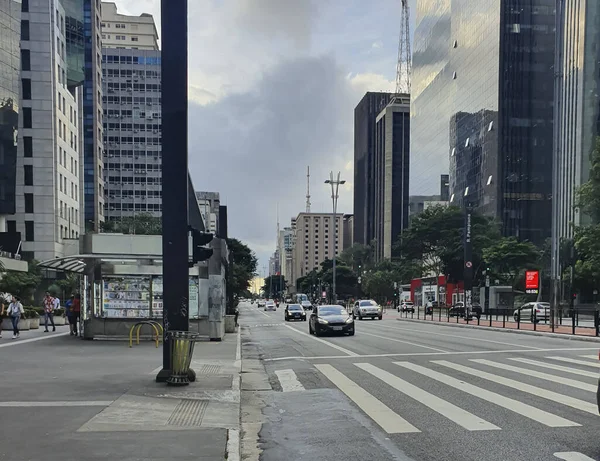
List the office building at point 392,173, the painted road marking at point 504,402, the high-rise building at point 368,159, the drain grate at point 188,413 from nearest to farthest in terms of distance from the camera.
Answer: the drain grate at point 188,413
the painted road marking at point 504,402
the office building at point 392,173
the high-rise building at point 368,159

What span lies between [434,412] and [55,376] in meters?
7.30

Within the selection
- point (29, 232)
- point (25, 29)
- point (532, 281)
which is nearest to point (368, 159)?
point (25, 29)

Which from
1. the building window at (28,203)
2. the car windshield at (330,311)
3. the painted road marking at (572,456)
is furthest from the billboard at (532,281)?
the building window at (28,203)

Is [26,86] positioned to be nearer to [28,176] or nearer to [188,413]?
[28,176]

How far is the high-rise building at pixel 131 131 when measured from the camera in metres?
121

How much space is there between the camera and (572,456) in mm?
5855

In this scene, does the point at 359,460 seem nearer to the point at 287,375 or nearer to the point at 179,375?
the point at 179,375

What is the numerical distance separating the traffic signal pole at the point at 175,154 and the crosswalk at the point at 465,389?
2.94m

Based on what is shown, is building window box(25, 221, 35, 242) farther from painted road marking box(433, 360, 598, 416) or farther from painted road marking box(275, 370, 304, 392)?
painted road marking box(433, 360, 598, 416)

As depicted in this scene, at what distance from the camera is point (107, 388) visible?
9.55m

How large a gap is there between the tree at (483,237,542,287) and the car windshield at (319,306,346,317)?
38.6m

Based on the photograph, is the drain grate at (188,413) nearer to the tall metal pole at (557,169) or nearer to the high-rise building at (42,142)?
the tall metal pole at (557,169)

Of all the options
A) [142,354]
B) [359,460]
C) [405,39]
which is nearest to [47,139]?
[142,354]

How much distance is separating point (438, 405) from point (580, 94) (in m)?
74.1
